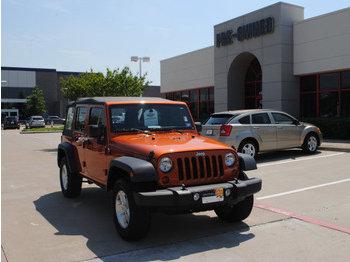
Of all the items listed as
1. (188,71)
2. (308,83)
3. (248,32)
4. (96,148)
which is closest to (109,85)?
(248,32)

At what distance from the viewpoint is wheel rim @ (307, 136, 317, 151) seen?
15023 millimetres

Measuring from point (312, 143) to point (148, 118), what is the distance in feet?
30.1

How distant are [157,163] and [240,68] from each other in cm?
2169

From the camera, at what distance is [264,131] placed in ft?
45.9

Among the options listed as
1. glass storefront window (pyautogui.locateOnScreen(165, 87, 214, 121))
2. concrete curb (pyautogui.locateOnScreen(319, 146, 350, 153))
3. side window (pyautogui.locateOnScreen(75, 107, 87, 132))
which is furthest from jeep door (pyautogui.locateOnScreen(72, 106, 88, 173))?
glass storefront window (pyautogui.locateOnScreen(165, 87, 214, 121))

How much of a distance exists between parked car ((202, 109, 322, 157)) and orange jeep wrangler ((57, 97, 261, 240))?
5783mm

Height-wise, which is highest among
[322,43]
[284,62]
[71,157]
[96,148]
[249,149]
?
[322,43]

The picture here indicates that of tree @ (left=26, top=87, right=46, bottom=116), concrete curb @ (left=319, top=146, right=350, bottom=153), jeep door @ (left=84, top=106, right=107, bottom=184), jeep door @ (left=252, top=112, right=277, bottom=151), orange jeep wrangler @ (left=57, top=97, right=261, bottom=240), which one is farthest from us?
tree @ (left=26, top=87, right=46, bottom=116)

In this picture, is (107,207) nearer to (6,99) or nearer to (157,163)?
(157,163)

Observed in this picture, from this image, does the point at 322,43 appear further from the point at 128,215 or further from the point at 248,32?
the point at 128,215

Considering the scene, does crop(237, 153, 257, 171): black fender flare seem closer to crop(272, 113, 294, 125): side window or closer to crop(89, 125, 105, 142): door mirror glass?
crop(89, 125, 105, 142): door mirror glass

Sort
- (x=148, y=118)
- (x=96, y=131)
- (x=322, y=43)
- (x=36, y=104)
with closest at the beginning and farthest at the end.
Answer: (x=96, y=131) < (x=148, y=118) < (x=322, y=43) < (x=36, y=104)

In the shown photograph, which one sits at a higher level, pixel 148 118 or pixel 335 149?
pixel 148 118

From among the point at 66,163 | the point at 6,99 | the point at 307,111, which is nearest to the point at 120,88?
the point at 307,111
